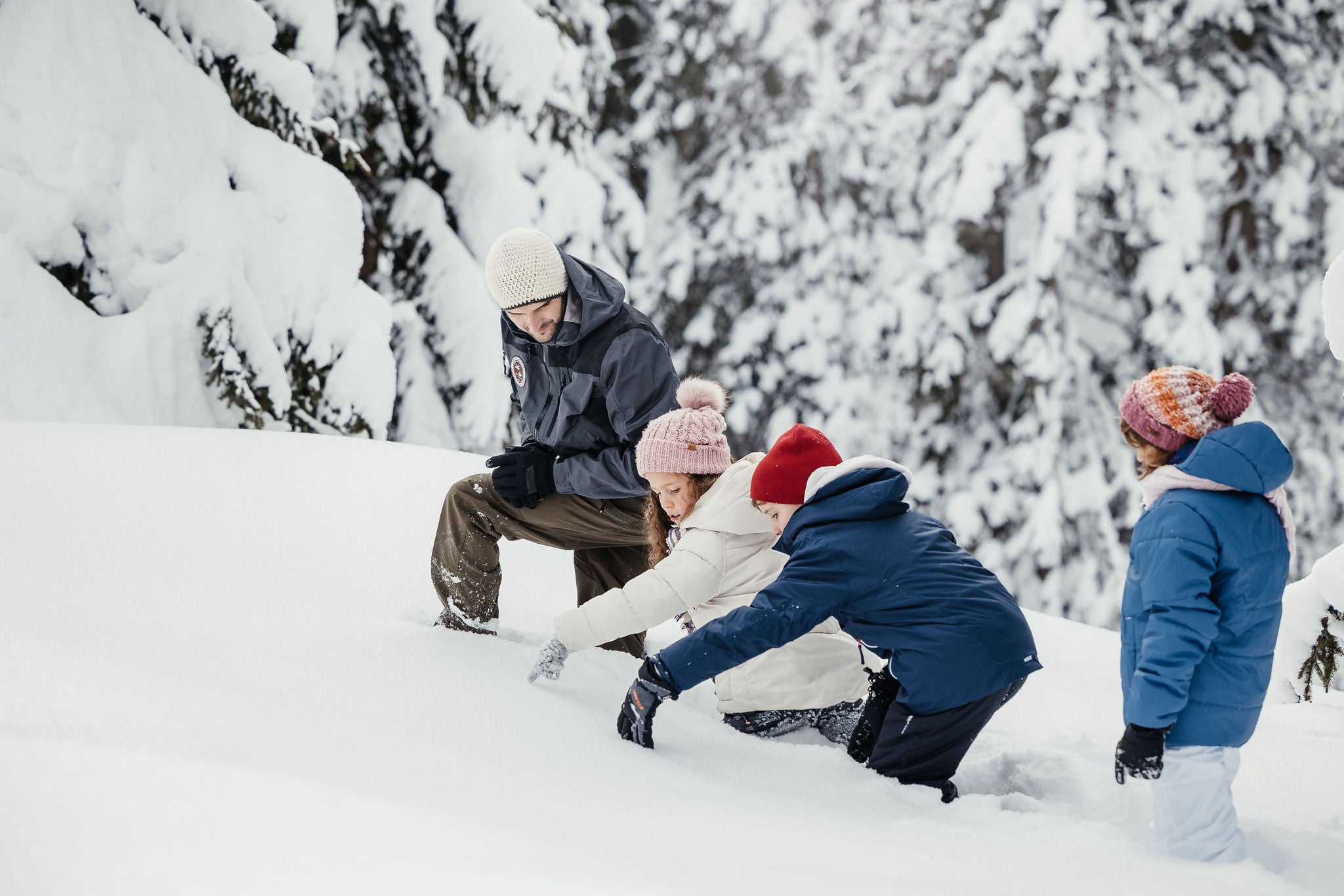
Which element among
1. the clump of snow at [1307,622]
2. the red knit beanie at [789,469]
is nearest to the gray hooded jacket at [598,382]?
the red knit beanie at [789,469]

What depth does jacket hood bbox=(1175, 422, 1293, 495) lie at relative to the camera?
1978 mm

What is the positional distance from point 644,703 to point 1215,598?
46.8 inches

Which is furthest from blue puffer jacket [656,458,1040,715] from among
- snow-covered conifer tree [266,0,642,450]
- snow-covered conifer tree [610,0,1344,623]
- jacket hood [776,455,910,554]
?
snow-covered conifer tree [610,0,1344,623]

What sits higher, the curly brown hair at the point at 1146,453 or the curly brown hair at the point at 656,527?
the curly brown hair at the point at 1146,453

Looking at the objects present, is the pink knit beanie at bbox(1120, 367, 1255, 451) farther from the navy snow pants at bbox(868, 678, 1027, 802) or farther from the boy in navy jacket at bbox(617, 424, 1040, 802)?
the navy snow pants at bbox(868, 678, 1027, 802)

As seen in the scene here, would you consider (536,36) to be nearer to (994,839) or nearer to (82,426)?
(82,426)

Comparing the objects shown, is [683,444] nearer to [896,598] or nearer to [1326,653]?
[896,598]

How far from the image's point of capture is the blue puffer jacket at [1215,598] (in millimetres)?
1937

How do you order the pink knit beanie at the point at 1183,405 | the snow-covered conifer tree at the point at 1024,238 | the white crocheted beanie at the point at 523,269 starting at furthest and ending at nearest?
the snow-covered conifer tree at the point at 1024,238
the white crocheted beanie at the point at 523,269
the pink knit beanie at the point at 1183,405

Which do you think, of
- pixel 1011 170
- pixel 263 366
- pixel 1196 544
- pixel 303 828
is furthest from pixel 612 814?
pixel 1011 170

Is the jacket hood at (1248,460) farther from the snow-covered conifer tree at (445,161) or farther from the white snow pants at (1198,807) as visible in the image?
the snow-covered conifer tree at (445,161)

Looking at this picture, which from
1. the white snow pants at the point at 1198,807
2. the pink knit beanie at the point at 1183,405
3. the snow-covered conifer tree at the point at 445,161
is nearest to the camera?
the white snow pants at the point at 1198,807

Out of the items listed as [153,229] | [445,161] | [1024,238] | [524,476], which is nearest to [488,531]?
[524,476]

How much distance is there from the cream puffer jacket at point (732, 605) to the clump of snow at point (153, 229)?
9.57 ft
